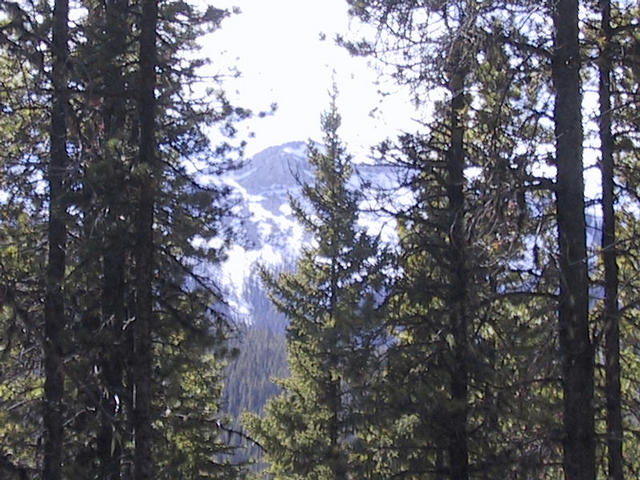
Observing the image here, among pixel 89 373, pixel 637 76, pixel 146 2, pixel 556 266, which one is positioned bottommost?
pixel 89 373

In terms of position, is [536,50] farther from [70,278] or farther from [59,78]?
[70,278]

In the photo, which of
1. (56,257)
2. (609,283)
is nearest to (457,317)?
(609,283)

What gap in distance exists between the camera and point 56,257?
360 inches

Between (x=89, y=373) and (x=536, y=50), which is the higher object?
(x=536, y=50)

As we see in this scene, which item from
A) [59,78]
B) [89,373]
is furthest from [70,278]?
[59,78]

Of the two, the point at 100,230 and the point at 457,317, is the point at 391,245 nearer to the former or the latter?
the point at 457,317

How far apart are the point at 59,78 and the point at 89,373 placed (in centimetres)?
400

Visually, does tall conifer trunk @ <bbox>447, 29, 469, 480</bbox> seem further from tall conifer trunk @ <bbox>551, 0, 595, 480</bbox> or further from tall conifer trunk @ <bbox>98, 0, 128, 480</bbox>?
tall conifer trunk @ <bbox>98, 0, 128, 480</bbox>

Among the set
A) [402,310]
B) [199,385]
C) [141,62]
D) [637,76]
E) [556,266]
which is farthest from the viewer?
[199,385]

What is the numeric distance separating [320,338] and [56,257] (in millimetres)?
7667

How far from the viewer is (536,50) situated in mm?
6355

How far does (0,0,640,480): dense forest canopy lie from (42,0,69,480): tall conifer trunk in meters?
0.03

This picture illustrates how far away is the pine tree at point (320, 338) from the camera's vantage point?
1575 centimetres

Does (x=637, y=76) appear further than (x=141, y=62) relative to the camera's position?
No
